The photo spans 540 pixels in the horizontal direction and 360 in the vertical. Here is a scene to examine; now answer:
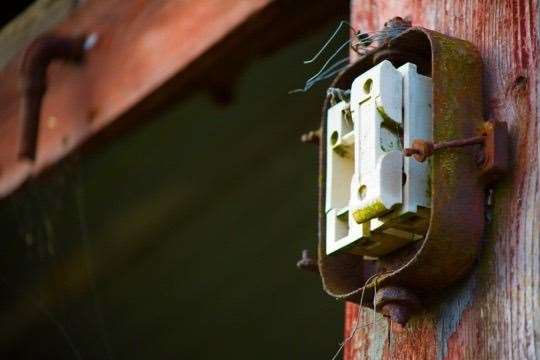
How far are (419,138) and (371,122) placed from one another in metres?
0.05

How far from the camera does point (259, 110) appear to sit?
2861mm

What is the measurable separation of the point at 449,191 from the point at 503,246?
2.6 inches

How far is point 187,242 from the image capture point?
331 cm

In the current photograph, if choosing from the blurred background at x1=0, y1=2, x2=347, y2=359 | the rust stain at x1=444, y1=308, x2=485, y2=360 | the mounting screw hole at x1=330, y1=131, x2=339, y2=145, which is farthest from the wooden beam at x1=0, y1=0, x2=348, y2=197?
the rust stain at x1=444, y1=308, x2=485, y2=360

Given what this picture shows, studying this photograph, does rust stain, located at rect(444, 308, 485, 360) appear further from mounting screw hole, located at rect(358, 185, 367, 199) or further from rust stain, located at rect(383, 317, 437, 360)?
mounting screw hole, located at rect(358, 185, 367, 199)

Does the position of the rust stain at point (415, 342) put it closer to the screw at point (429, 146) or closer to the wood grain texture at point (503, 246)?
the wood grain texture at point (503, 246)

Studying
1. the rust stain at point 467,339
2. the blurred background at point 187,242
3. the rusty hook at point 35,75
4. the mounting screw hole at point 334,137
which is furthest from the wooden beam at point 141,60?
the rust stain at point 467,339

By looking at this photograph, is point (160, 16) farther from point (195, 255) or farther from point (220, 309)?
point (220, 309)

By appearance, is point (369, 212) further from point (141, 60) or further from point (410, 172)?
point (141, 60)

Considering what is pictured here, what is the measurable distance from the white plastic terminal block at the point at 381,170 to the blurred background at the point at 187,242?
4.31ft

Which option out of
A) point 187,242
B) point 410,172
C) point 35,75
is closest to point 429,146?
point 410,172

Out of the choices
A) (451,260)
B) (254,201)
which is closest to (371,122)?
(451,260)

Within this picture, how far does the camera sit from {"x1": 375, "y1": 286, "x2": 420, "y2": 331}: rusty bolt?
1.10m

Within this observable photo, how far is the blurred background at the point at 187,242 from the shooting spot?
9.32 feet
